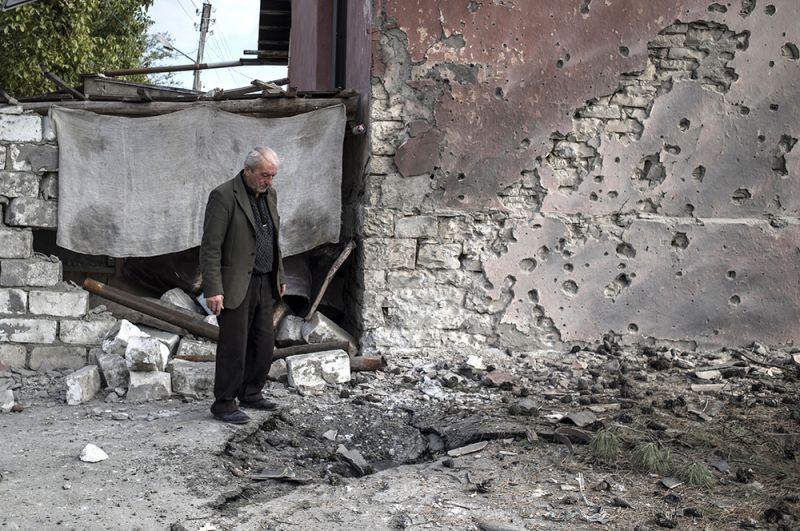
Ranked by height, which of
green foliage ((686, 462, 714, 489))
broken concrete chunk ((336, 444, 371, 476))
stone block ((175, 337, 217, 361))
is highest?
stone block ((175, 337, 217, 361))

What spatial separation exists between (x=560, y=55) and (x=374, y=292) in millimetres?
2404

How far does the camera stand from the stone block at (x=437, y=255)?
6812 mm

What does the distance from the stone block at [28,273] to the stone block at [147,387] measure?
134 centimetres

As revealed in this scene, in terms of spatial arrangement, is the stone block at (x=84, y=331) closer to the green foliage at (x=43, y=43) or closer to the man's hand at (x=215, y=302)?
the man's hand at (x=215, y=302)

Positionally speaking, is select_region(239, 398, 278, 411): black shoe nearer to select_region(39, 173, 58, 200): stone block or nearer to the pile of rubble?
the pile of rubble

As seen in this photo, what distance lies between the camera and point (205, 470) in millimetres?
4555

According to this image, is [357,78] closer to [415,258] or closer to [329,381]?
[415,258]

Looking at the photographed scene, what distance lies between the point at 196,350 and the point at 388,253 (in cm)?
167

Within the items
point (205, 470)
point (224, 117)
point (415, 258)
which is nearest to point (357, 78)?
point (224, 117)

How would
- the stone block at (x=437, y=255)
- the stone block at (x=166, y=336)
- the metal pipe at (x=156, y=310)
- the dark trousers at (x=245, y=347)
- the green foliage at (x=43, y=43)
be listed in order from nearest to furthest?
the dark trousers at (x=245, y=347) < the stone block at (x=166, y=336) < the metal pipe at (x=156, y=310) < the stone block at (x=437, y=255) < the green foliage at (x=43, y=43)

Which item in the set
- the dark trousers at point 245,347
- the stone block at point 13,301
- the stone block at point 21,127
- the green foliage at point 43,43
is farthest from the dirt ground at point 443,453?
the green foliage at point 43,43

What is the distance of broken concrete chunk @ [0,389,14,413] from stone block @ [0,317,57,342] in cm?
78

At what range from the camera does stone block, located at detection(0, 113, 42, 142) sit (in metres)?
6.62

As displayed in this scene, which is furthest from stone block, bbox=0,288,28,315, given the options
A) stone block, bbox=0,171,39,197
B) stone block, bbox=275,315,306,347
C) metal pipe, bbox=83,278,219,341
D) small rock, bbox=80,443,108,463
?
small rock, bbox=80,443,108,463
